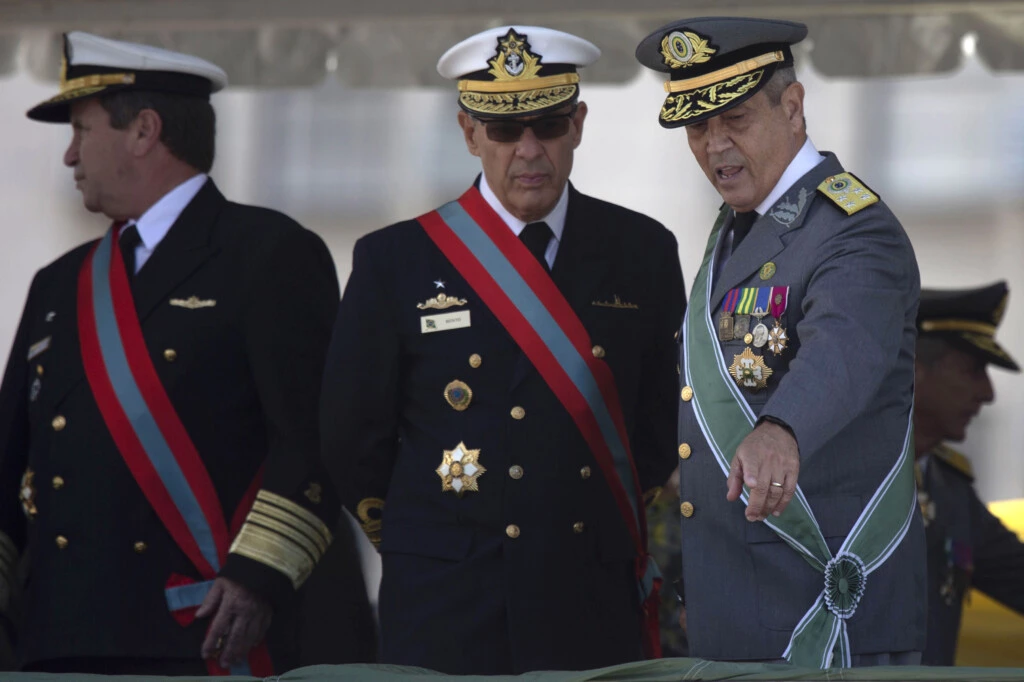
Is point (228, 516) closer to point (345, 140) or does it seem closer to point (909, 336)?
point (909, 336)

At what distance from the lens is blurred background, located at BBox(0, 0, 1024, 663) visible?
446 cm

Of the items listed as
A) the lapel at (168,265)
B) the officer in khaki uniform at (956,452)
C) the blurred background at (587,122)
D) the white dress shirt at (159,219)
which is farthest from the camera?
the officer in khaki uniform at (956,452)

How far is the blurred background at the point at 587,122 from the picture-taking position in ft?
14.6

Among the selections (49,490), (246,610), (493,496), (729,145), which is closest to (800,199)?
(729,145)

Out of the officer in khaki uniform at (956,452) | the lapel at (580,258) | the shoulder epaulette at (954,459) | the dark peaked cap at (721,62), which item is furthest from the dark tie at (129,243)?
the shoulder epaulette at (954,459)

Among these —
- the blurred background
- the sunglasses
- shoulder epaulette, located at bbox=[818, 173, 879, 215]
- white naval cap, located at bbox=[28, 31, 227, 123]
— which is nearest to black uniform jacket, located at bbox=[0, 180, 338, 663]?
white naval cap, located at bbox=[28, 31, 227, 123]

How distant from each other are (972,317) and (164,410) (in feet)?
7.42

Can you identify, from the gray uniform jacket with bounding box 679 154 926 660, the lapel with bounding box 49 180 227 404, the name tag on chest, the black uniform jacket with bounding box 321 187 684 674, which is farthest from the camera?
the lapel with bounding box 49 180 227 404

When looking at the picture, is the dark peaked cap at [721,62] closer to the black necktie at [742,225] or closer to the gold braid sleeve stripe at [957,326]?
the black necktie at [742,225]

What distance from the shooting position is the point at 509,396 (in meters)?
3.42

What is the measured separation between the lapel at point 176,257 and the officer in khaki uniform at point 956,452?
196 centimetres

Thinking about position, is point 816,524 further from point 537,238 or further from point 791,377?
point 537,238

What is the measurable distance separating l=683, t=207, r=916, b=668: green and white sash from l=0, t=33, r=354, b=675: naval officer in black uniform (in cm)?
116

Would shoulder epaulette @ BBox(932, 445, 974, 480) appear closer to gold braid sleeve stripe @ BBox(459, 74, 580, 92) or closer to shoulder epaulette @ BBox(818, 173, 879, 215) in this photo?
gold braid sleeve stripe @ BBox(459, 74, 580, 92)
